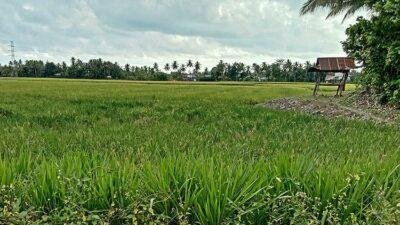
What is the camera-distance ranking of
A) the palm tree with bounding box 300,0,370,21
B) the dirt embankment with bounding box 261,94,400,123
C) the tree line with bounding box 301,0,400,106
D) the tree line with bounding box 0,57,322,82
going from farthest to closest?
the tree line with bounding box 0,57,322,82 < the palm tree with bounding box 300,0,370,21 < the tree line with bounding box 301,0,400,106 < the dirt embankment with bounding box 261,94,400,123

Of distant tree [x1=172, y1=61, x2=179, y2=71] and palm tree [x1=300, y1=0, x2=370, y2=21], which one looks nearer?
palm tree [x1=300, y1=0, x2=370, y2=21]

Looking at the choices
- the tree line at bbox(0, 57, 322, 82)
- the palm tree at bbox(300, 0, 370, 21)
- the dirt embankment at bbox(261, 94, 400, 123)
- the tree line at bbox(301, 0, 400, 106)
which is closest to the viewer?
the dirt embankment at bbox(261, 94, 400, 123)

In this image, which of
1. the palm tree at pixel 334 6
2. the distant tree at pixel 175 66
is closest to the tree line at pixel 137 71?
the distant tree at pixel 175 66

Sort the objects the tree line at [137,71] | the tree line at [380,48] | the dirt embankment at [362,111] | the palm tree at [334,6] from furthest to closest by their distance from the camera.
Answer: the tree line at [137,71]
the palm tree at [334,6]
the tree line at [380,48]
the dirt embankment at [362,111]

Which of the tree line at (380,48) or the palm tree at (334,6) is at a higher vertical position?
the palm tree at (334,6)

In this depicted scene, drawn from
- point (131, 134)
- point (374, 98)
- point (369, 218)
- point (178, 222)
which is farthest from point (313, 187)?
point (374, 98)

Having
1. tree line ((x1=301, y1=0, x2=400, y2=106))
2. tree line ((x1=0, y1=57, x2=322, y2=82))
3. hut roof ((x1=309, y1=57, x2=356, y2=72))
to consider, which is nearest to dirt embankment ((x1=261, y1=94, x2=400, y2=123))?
tree line ((x1=301, y1=0, x2=400, y2=106))

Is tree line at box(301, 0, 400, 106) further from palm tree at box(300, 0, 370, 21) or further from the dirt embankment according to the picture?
palm tree at box(300, 0, 370, 21)

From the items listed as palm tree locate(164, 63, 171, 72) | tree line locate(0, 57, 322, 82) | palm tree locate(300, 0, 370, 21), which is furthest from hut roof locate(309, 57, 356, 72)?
palm tree locate(164, 63, 171, 72)

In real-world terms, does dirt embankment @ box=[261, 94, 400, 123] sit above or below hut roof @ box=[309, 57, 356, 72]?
below

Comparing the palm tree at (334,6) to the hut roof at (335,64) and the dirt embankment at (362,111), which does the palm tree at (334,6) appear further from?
the dirt embankment at (362,111)

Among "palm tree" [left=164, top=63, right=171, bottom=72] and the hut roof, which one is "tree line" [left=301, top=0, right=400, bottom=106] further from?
"palm tree" [left=164, top=63, right=171, bottom=72]

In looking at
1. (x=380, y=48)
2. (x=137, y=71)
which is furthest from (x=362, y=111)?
(x=137, y=71)

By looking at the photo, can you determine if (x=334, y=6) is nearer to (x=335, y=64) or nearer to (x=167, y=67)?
(x=335, y=64)
